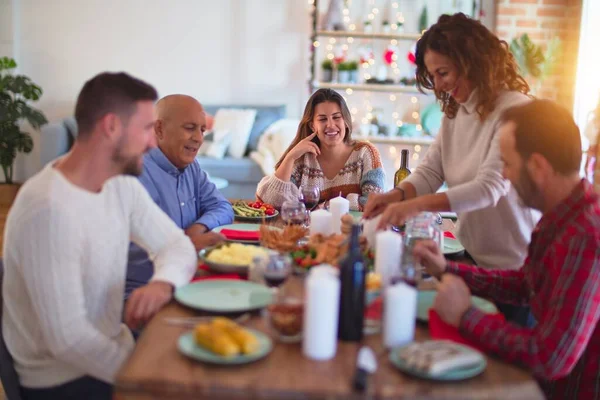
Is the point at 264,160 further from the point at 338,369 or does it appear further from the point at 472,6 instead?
the point at 338,369

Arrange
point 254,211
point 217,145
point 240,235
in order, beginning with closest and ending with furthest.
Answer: point 240,235
point 254,211
point 217,145

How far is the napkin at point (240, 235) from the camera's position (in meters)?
2.28

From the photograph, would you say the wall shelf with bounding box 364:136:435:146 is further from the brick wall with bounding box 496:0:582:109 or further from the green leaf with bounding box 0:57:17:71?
the green leaf with bounding box 0:57:17:71

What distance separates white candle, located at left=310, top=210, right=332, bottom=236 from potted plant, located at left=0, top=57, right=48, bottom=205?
486cm

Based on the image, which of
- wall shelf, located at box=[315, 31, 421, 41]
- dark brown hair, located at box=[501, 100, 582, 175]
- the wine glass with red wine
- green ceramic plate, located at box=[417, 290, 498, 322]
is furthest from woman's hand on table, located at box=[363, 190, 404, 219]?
wall shelf, located at box=[315, 31, 421, 41]

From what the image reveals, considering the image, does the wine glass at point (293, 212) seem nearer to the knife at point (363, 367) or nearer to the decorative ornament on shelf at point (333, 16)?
the knife at point (363, 367)

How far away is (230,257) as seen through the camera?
6.23 feet

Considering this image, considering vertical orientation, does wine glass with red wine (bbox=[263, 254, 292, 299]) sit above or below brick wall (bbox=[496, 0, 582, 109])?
below

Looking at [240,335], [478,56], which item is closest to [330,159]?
[478,56]

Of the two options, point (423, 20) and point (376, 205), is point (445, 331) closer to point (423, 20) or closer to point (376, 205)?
point (376, 205)

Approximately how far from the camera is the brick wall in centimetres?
597

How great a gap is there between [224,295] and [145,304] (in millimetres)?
184

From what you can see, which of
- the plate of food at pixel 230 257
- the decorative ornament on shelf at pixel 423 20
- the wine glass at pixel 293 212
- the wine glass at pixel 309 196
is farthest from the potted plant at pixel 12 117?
the plate of food at pixel 230 257

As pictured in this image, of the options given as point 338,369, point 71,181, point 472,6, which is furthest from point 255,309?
point 472,6
